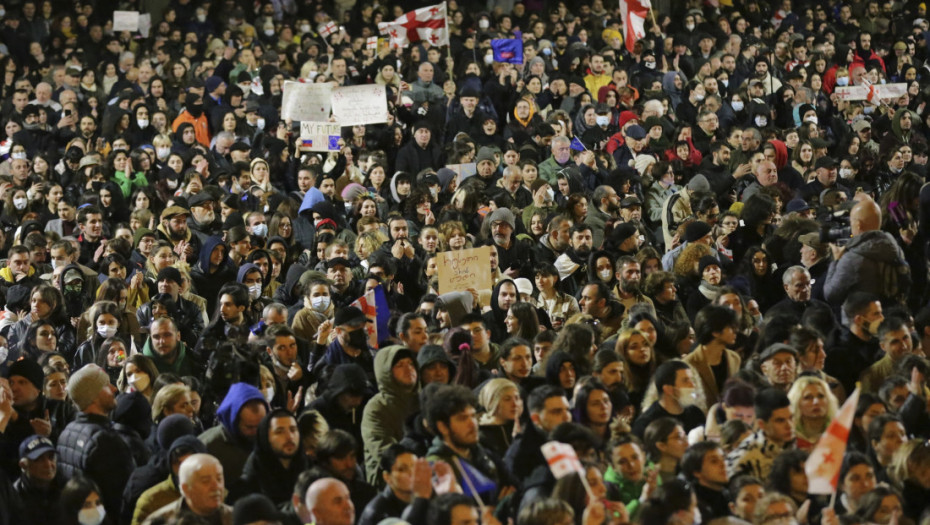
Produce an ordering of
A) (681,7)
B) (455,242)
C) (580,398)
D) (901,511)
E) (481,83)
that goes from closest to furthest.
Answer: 1. (901,511)
2. (580,398)
3. (455,242)
4. (481,83)
5. (681,7)

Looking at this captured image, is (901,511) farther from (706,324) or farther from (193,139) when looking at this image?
(193,139)

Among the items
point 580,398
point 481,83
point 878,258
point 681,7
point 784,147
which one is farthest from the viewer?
point 681,7

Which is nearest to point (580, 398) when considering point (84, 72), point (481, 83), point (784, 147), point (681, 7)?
point (784, 147)

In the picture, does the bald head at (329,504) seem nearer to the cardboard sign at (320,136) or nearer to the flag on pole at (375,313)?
the flag on pole at (375,313)

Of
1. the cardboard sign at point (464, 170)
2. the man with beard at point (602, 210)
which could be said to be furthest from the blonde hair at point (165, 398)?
the cardboard sign at point (464, 170)

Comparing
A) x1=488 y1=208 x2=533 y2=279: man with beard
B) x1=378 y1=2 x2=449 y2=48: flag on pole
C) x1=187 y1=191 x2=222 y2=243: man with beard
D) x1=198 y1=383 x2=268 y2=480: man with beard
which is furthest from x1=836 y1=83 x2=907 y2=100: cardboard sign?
x1=198 y1=383 x2=268 y2=480: man with beard

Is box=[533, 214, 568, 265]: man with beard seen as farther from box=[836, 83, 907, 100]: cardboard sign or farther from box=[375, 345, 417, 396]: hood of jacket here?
box=[836, 83, 907, 100]: cardboard sign

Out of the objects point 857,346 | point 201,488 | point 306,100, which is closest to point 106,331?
point 201,488

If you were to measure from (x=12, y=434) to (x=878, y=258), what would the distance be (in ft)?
16.3

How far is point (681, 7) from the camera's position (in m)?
23.9

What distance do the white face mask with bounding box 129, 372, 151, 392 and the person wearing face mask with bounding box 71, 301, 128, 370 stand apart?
1.04 meters

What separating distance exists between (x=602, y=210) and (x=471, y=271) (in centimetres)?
253

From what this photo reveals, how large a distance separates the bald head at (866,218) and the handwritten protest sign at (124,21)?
12.8 m

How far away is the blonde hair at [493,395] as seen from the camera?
751cm
